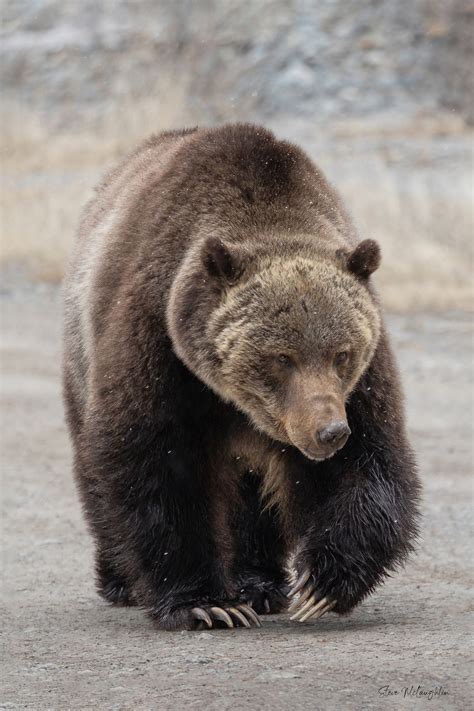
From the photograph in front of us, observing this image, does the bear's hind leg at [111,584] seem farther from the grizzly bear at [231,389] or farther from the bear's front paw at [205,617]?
the bear's front paw at [205,617]

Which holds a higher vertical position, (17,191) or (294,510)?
(294,510)

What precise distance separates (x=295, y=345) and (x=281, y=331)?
7 cm

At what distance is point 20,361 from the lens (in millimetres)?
13281

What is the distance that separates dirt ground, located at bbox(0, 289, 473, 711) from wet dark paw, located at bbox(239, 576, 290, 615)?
0.75 ft

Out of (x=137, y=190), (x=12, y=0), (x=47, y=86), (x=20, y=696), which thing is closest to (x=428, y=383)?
(x=137, y=190)

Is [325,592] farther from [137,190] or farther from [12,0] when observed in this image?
[12,0]

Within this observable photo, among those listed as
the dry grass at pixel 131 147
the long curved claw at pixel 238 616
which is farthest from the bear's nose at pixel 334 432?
the dry grass at pixel 131 147

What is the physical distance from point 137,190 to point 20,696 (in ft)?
7.90

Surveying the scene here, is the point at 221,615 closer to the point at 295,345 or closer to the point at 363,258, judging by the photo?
the point at 295,345

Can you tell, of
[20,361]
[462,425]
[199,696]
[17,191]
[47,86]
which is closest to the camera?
[199,696]

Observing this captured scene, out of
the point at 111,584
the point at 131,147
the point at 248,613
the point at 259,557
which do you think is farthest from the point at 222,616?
the point at 131,147

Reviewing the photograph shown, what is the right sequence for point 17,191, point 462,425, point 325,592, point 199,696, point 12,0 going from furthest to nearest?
point 12,0
point 17,191
point 462,425
point 325,592
point 199,696

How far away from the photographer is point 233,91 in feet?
84.3

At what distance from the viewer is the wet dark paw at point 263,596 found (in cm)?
616
